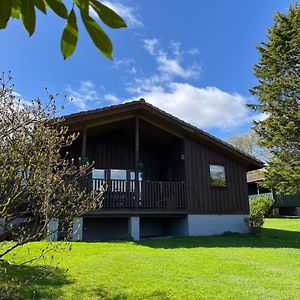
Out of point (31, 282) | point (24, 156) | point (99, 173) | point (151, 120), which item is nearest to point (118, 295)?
point (31, 282)

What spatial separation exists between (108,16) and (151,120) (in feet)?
45.2

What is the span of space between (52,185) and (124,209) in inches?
328

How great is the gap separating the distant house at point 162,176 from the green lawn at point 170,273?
3.05 meters

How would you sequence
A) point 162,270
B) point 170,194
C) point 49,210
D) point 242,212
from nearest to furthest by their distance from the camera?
point 49,210 < point 162,270 < point 170,194 < point 242,212

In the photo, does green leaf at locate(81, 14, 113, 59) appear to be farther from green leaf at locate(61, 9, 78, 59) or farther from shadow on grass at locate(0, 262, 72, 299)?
shadow on grass at locate(0, 262, 72, 299)

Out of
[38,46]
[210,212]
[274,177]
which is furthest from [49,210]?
[274,177]

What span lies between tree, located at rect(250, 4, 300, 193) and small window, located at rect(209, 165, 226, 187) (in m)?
4.45

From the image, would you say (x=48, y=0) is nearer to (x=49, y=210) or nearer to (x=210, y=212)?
(x=49, y=210)

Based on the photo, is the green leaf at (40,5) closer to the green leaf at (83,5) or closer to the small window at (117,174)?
the green leaf at (83,5)

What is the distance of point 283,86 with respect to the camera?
19000 mm

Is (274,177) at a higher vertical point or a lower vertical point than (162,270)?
higher

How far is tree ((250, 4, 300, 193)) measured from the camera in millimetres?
18359

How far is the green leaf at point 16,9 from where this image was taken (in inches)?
41.1

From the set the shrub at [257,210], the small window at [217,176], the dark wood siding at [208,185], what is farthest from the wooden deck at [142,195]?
the shrub at [257,210]
